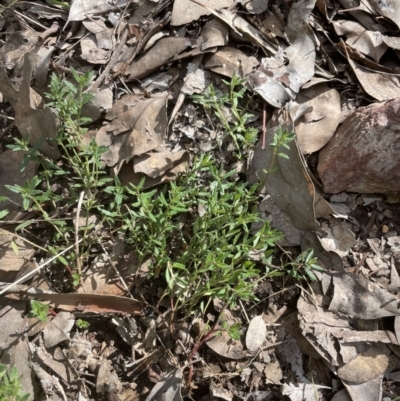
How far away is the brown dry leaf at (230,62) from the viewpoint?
124 inches

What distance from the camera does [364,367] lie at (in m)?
2.80

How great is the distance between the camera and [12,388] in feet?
7.54

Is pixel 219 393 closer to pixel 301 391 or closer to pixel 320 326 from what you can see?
pixel 301 391

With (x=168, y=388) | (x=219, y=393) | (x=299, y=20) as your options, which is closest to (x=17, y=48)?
(x=299, y=20)

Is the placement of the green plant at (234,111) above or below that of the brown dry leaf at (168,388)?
above

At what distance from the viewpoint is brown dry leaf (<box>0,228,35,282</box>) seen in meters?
2.87

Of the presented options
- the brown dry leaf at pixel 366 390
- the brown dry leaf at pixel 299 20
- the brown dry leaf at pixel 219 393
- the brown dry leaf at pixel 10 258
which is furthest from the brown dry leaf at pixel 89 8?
the brown dry leaf at pixel 366 390

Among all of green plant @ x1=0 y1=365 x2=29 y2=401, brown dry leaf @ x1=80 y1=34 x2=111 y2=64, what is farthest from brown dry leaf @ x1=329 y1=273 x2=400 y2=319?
brown dry leaf @ x1=80 y1=34 x2=111 y2=64

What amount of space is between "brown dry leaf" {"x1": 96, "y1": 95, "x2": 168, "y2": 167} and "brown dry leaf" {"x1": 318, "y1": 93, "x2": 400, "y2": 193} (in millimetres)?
1003

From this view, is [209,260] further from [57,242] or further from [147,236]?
[57,242]

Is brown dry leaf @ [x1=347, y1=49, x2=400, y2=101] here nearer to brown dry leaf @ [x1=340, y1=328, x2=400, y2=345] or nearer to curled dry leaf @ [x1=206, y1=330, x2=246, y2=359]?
brown dry leaf @ [x1=340, y1=328, x2=400, y2=345]

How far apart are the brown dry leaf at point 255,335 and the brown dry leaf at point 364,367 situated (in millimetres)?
453

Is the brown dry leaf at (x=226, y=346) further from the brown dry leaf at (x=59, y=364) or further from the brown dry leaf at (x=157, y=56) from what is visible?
the brown dry leaf at (x=157, y=56)

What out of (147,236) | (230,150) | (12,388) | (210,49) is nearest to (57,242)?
(147,236)
